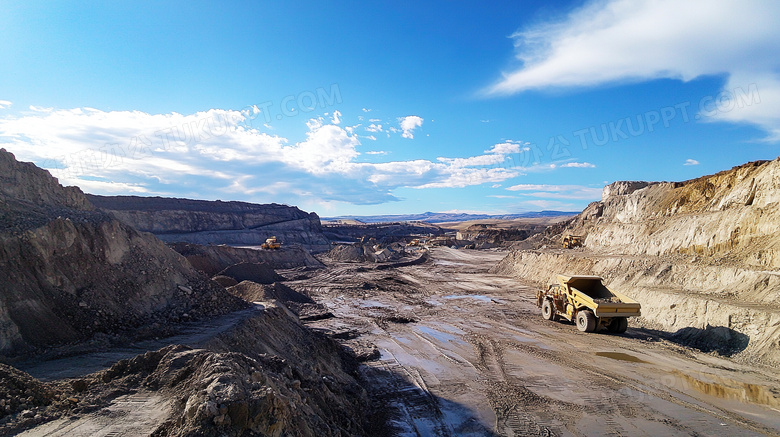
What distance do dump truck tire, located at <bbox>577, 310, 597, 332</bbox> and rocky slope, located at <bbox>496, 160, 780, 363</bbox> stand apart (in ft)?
A: 8.22

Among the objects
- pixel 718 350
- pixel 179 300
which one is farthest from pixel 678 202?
pixel 179 300

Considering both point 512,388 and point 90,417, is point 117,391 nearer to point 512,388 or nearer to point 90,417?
point 90,417

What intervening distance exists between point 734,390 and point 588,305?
16.4 feet

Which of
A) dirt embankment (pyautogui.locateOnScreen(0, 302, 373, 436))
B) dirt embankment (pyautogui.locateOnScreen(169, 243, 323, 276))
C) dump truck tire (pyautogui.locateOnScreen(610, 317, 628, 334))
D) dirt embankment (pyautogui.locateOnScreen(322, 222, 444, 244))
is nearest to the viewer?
dirt embankment (pyautogui.locateOnScreen(0, 302, 373, 436))

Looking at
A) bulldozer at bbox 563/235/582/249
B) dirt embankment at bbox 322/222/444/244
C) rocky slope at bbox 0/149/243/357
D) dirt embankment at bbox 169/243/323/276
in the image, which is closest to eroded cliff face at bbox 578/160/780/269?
bulldozer at bbox 563/235/582/249

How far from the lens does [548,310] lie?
15.5 metres

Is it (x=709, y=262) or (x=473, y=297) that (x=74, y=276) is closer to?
(x=473, y=297)

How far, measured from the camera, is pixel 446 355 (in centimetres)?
1123

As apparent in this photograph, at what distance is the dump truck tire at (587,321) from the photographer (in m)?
13.2

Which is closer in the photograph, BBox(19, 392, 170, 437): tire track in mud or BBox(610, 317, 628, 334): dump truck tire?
BBox(19, 392, 170, 437): tire track in mud

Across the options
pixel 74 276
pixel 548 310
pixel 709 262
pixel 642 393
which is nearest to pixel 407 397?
pixel 642 393

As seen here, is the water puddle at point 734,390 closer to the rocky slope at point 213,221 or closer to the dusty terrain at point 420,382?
the dusty terrain at point 420,382

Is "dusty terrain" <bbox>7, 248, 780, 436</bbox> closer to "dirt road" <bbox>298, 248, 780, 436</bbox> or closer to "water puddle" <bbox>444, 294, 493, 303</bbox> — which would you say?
"dirt road" <bbox>298, 248, 780, 436</bbox>

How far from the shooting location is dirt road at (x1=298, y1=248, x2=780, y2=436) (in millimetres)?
7051
